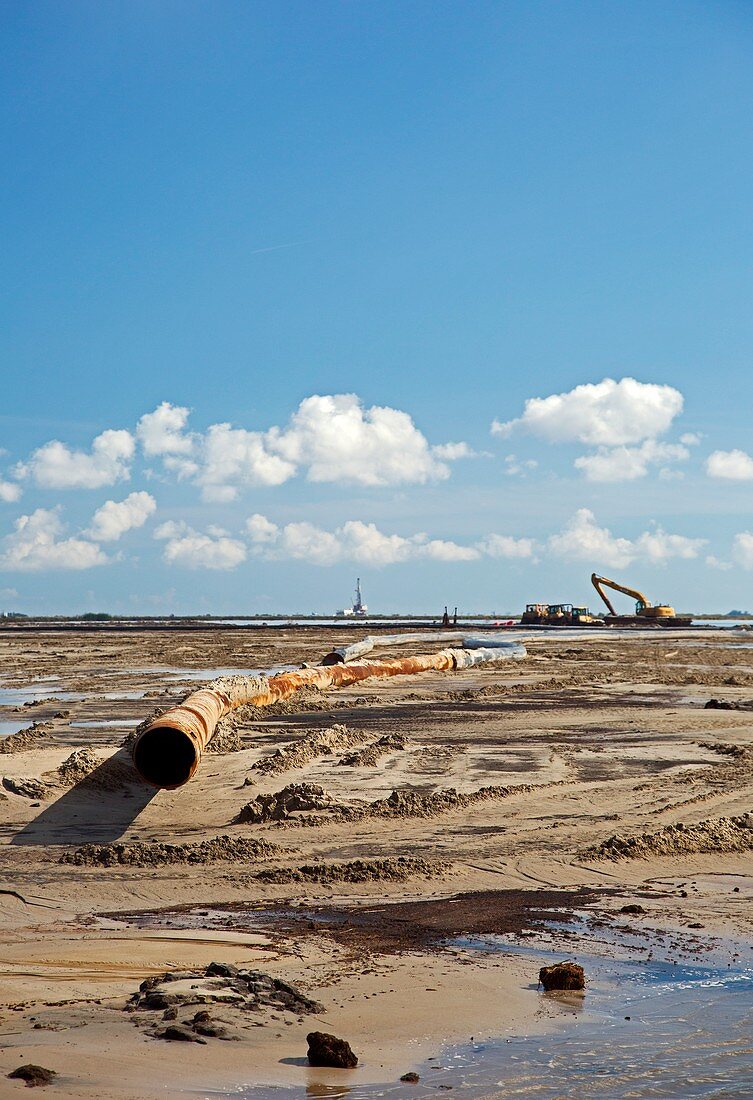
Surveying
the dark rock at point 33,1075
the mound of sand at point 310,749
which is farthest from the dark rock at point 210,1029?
the mound of sand at point 310,749

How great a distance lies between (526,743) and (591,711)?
4.54m

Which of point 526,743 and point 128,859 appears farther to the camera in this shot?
point 526,743

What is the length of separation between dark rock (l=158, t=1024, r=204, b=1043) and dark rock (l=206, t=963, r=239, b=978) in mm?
676

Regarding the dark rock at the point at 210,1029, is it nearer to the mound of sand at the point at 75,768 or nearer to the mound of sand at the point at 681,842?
the mound of sand at the point at 681,842

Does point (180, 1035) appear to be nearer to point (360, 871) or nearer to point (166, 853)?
point (360, 871)

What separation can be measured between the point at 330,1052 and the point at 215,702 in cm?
1028

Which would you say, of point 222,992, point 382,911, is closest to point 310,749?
point 382,911

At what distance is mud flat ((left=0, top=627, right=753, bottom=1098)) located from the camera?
14.3ft

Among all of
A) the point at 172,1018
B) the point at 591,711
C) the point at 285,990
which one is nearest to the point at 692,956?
the point at 285,990

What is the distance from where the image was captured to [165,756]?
9922 mm

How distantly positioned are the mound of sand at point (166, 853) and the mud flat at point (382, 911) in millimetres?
25

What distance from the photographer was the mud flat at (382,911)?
4359mm

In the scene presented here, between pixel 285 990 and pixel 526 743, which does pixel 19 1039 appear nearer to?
pixel 285 990

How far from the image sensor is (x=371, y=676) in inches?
953
